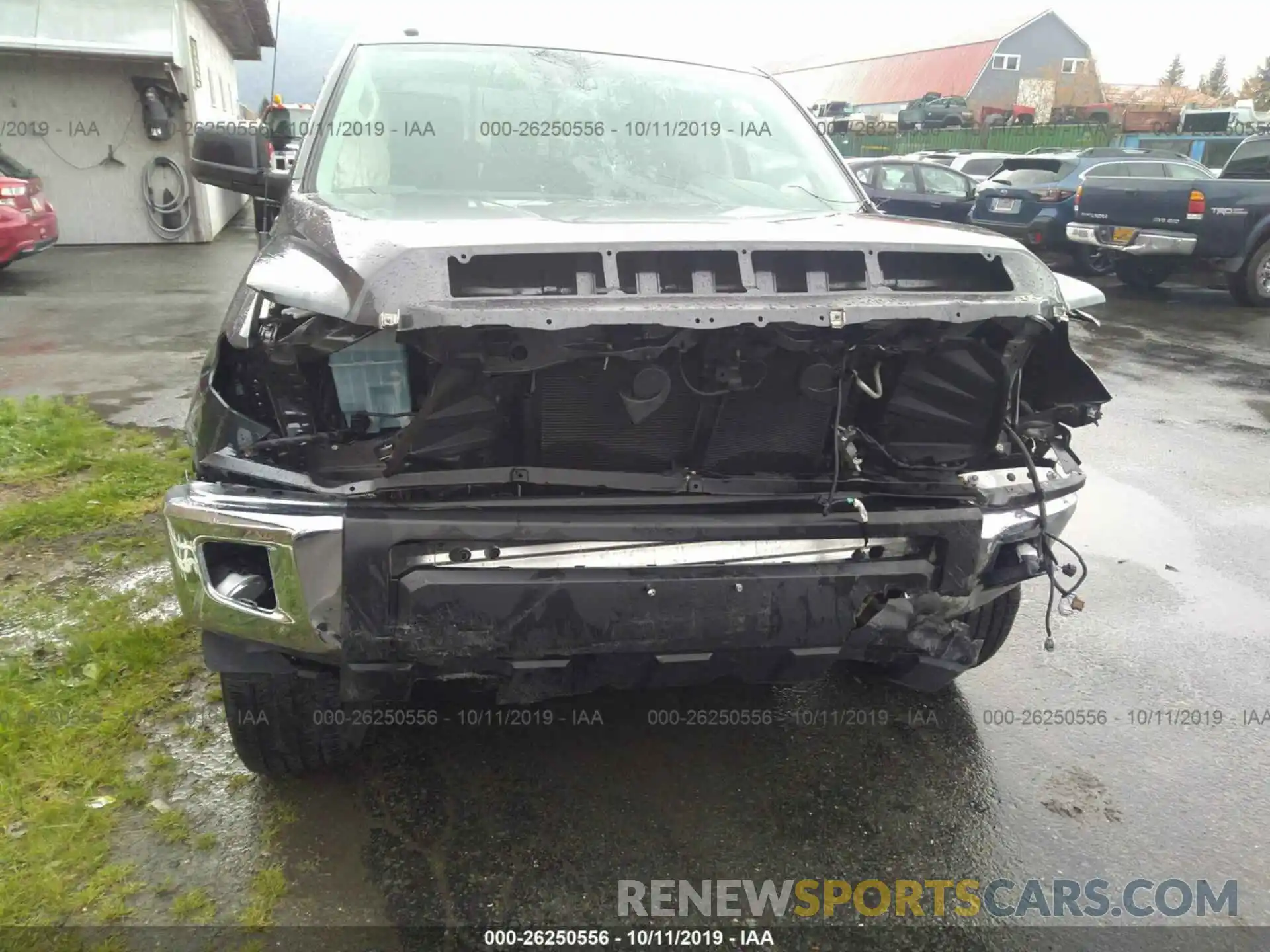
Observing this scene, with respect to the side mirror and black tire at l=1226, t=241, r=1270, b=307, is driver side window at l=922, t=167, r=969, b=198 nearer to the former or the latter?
black tire at l=1226, t=241, r=1270, b=307

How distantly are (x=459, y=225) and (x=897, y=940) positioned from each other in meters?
1.94

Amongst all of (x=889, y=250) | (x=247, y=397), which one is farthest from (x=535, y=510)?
(x=889, y=250)

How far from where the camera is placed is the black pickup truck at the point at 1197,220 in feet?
32.0

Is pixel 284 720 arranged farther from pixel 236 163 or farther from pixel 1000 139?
pixel 1000 139

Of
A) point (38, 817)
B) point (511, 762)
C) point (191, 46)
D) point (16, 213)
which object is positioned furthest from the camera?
point (191, 46)

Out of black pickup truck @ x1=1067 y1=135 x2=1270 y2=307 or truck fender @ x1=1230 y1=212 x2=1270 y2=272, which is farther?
truck fender @ x1=1230 y1=212 x2=1270 y2=272

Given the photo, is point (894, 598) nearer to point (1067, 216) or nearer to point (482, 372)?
point (482, 372)

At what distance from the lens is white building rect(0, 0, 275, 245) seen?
1144 centimetres

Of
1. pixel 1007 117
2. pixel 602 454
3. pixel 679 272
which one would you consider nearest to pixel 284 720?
pixel 602 454

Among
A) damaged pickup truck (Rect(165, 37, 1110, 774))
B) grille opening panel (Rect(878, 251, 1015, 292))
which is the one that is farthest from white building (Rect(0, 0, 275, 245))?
grille opening panel (Rect(878, 251, 1015, 292))

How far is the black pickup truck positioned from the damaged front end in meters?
9.06

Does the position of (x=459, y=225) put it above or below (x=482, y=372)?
above

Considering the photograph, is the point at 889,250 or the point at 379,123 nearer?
the point at 889,250

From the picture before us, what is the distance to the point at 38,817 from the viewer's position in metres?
2.35
